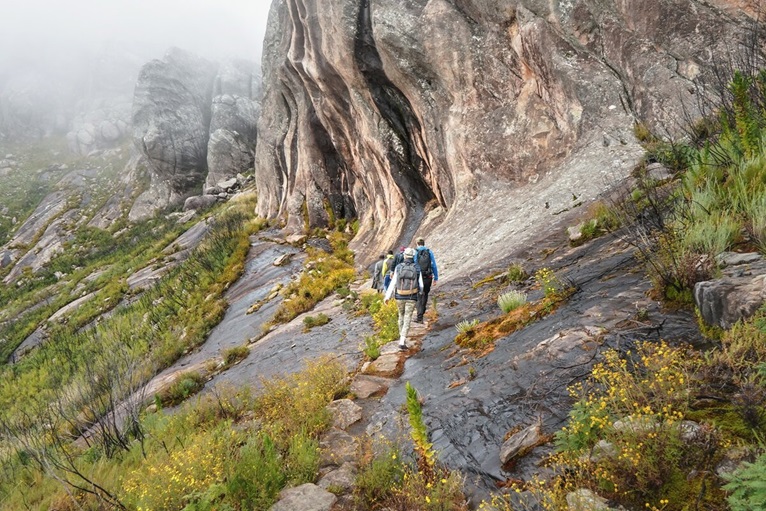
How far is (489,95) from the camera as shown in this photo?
14539 mm

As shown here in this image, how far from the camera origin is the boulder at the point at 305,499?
3832 mm

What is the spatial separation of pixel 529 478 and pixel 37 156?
104m

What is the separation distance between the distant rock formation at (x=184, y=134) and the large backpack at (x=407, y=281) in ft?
160

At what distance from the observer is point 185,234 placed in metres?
37.0

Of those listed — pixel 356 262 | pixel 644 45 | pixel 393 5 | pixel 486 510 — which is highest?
pixel 393 5

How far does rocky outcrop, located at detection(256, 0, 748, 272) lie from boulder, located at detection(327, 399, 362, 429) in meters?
6.36

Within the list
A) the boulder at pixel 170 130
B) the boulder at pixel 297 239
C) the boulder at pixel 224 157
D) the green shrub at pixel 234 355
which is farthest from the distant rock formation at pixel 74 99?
the green shrub at pixel 234 355

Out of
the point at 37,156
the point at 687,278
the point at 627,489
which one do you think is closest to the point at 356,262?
the point at 687,278

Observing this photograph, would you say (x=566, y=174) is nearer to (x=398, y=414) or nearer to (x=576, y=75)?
(x=576, y=75)

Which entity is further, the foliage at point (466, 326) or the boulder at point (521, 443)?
the foliage at point (466, 326)

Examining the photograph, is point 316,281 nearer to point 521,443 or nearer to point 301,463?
point 301,463

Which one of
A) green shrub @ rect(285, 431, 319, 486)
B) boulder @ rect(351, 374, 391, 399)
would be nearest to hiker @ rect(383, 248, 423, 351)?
boulder @ rect(351, 374, 391, 399)

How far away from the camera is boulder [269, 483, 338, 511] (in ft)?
12.6

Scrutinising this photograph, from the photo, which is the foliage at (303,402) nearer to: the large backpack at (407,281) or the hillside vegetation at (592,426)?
the hillside vegetation at (592,426)
